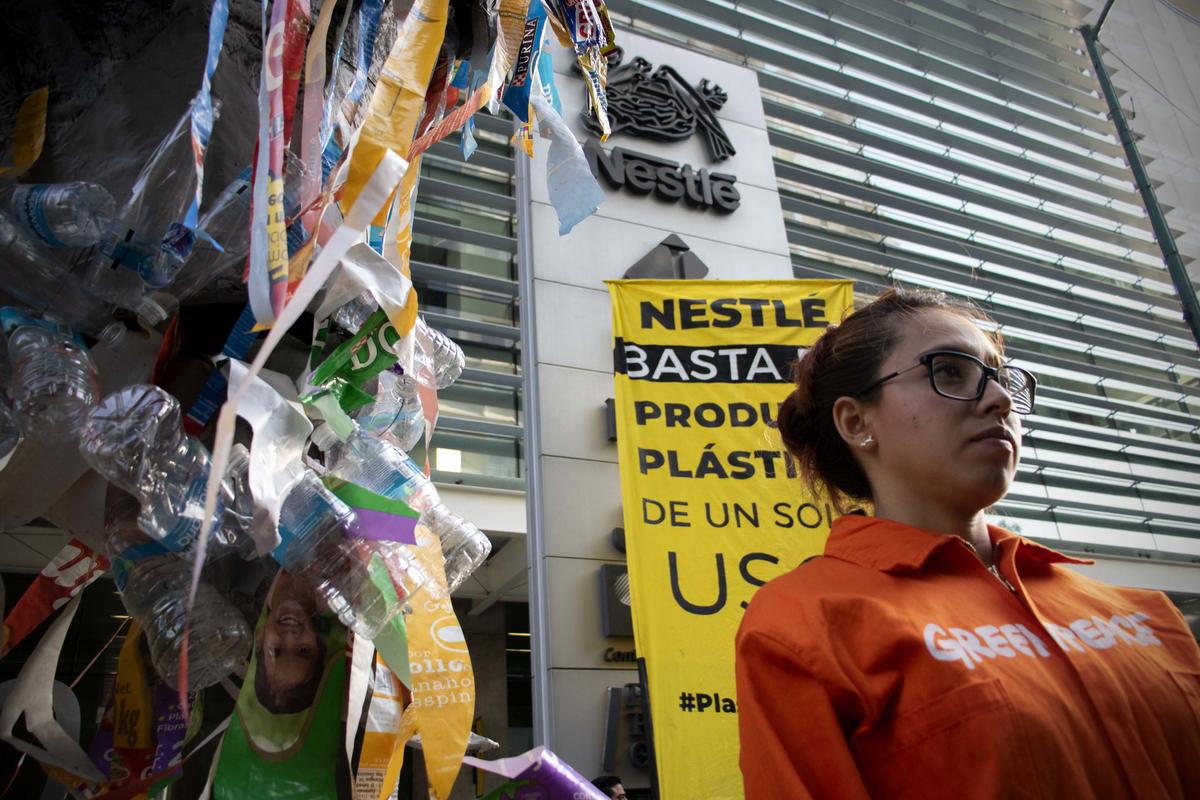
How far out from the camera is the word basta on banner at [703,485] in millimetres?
3018

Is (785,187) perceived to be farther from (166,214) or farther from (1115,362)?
(166,214)

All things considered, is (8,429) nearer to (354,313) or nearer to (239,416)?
(239,416)

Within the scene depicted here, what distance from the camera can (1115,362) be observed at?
364 inches

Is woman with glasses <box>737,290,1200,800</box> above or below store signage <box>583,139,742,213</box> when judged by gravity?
below

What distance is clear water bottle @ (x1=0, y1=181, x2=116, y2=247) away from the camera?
1297 millimetres

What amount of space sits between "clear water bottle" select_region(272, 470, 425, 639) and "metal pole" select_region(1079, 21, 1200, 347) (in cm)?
527

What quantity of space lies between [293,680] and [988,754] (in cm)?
106

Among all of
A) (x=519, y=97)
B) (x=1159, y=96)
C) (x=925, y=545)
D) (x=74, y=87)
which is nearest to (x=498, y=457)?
(x=519, y=97)

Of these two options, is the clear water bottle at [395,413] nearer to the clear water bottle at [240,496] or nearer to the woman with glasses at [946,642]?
the clear water bottle at [240,496]

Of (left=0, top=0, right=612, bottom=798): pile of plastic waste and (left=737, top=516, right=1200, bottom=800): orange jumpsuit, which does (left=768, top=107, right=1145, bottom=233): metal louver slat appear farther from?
(left=737, top=516, right=1200, bottom=800): orange jumpsuit

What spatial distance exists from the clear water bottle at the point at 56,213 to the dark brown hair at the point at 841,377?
126 cm

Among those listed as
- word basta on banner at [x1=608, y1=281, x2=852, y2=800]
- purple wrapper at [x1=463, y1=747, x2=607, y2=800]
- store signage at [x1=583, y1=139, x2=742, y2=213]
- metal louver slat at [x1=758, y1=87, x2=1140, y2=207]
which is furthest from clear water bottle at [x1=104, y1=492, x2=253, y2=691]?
metal louver slat at [x1=758, y1=87, x2=1140, y2=207]

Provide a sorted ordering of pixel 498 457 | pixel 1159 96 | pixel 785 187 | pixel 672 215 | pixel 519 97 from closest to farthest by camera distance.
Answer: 1. pixel 519 97
2. pixel 672 215
3. pixel 498 457
4. pixel 1159 96
5. pixel 785 187

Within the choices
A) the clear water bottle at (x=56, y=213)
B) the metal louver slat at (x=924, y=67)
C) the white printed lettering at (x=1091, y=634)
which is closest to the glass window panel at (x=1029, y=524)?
the metal louver slat at (x=924, y=67)
